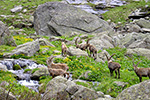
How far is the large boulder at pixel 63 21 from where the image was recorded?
41.2 meters

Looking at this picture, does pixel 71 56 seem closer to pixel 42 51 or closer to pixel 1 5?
pixel 42 51

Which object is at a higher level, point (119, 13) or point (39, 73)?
point (39, 73)

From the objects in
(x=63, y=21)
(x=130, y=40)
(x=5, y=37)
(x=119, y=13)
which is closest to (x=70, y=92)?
(x=5, y=37)

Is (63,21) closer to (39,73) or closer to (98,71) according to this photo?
(98,71)

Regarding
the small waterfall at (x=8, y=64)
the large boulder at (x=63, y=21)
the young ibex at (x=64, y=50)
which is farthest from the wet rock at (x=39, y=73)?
the large boulder at (x=63, y=21)

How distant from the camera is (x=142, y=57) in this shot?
25.9 metres

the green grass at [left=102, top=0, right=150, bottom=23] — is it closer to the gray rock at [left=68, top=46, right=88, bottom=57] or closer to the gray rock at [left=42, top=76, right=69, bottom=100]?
the gray rock at [left=68, top=46, right=88, bottom=57]

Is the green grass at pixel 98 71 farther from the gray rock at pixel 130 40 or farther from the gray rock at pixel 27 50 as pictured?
the gray rock at pixel 130 40

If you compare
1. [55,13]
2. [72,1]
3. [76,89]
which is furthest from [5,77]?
[72,1]

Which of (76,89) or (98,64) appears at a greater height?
(76,89)

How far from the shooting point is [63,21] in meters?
41.8

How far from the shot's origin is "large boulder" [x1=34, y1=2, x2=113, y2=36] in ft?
135

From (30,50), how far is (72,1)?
7269 cm

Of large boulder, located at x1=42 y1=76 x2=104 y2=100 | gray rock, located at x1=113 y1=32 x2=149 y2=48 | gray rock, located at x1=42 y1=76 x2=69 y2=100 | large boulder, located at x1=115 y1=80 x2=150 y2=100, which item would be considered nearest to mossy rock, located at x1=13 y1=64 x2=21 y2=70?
gray rock, located at x1=42 y1=76 x2=69 y2=100
